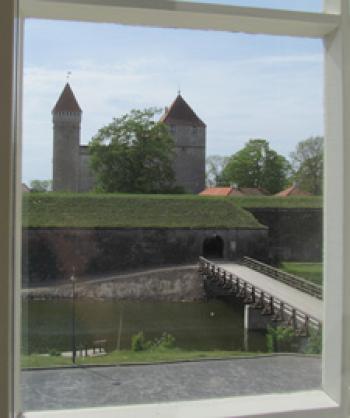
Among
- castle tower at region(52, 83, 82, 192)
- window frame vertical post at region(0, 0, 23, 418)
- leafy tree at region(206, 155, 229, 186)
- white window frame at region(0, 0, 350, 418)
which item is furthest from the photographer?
leafy tree at region(206, 155, 229, 186)

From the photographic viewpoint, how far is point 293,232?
1.20 metres

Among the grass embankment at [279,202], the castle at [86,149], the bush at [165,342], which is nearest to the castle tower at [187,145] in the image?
the castle at [86,149]

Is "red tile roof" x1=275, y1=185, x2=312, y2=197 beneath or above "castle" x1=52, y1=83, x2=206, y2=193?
beneath

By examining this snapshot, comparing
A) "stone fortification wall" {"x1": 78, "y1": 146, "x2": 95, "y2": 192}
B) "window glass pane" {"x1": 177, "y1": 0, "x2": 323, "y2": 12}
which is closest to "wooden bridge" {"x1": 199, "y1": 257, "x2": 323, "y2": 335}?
"stone fortification wall" {"x1": 78, "y1": 146, "x2": 95, "y2": 192}

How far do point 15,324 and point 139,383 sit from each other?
36cm

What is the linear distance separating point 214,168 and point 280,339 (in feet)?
1.54

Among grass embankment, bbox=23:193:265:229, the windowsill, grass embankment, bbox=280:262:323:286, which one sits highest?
grass embankment, bbox=23:193:265:229

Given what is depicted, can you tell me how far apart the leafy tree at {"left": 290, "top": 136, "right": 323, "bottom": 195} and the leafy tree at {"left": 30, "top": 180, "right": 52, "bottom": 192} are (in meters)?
0.60

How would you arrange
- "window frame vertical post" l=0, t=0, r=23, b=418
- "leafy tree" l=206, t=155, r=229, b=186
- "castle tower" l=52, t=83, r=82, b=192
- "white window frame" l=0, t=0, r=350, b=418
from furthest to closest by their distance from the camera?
"leafy tree" l=206, t=155, r=229, b=186 < "castle tower" l=52, t=83, r=82, b=192 < "white window frame" l=0, t=0, r=350, b=418 < "window frame vertical post" l=0, t=0, r=23, b=418

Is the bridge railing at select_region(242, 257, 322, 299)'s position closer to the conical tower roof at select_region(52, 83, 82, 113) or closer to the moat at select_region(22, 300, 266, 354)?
the moat at select_region(22, 300, 266, 354)

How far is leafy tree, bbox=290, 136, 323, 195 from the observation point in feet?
3.88

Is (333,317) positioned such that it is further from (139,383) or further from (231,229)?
(139,383)

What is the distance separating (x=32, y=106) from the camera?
1.06 metres

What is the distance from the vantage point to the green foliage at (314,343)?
3.89ft
